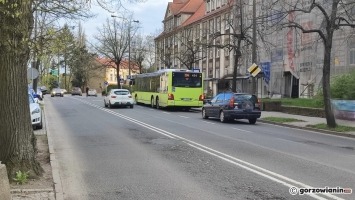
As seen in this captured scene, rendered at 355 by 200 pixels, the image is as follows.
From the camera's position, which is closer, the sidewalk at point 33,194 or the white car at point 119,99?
the sidewalk at point 33,194

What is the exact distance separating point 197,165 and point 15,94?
403 cm

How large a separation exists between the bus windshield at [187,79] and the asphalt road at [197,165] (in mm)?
16283

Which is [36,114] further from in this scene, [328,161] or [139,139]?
[328,161]

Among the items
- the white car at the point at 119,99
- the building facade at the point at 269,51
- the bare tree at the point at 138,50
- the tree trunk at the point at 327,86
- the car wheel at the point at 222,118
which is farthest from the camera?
the bare tree at the point at 138,50

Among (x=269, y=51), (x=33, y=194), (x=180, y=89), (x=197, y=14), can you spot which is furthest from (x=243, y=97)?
(x=197, y=14)

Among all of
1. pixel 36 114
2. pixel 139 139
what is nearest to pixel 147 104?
pixel 36 114

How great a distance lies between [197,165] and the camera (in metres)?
10.0

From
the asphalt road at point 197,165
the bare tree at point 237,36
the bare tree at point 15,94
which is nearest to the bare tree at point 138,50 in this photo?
the bare tree at point 237,36

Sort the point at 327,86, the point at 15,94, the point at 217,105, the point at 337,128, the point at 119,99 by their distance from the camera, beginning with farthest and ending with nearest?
the point at 119,99 → the point at 217,105 → the point at 327,86 → the point at 337,128 → the point at 15,94

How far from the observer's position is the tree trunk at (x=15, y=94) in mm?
7801

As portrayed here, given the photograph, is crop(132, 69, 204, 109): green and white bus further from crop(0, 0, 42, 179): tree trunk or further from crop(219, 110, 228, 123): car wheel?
crop(0, 0, 42, 179): tree trunk

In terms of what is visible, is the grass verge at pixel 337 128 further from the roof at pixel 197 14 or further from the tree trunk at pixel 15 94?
the roof at pixel 197 14

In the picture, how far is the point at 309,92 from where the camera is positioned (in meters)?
39.0

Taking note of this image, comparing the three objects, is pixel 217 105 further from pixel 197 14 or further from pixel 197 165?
pixel 197 14
